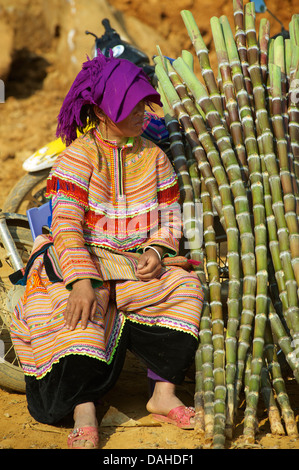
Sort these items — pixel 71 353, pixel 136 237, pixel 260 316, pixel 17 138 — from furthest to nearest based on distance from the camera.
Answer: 1. pixel 17 138
2. pixel 136 237
3. pixel 260 316
4. pixel 71 353

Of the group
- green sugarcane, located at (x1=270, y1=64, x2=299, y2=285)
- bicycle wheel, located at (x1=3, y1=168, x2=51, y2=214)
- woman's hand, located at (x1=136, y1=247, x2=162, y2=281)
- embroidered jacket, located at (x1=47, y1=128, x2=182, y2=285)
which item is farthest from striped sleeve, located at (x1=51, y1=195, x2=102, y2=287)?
bicycle wheel, located at (x1=3, y1=168, x2=51, y2=214)

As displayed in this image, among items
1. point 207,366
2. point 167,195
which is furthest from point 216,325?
point 167,195

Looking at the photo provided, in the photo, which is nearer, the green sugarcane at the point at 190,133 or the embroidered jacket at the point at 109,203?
the embroidered jacket at the point at 109,203

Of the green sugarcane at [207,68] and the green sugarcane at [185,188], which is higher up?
the green sugarcane at [207,68]

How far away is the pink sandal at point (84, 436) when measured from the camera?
2.50 meters

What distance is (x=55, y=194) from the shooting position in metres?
2.80

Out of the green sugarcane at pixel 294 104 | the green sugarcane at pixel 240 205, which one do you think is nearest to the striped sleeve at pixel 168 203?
the green sugarcane at pixel 240 205

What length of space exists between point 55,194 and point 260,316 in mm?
1054

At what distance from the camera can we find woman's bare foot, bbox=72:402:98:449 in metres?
2.49

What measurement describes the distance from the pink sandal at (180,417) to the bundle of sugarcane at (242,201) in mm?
59

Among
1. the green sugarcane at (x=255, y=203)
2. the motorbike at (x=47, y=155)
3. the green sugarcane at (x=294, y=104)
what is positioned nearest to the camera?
the green sugarcane at (x=255, y=203)

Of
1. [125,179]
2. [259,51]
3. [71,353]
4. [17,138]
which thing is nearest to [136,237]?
[125,179]

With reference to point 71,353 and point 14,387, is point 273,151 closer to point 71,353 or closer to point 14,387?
point 71,353

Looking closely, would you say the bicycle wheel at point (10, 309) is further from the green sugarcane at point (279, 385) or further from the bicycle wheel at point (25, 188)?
the bicycle wheel at point (25, 188)
